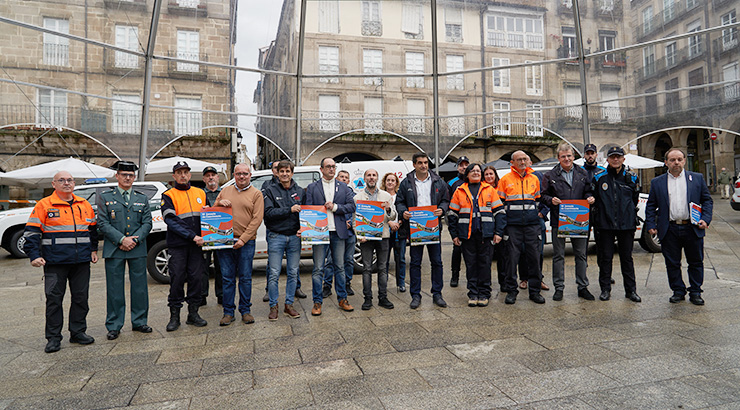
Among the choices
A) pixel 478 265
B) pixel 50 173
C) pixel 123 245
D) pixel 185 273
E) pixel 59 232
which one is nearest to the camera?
pixel 59 232

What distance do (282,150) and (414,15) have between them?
16.2ft

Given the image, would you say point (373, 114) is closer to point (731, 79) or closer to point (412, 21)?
point (412, 21)

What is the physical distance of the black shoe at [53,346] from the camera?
14.1 ft

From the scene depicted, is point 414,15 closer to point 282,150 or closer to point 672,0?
point 282,150

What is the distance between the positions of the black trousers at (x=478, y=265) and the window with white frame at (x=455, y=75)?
739cm

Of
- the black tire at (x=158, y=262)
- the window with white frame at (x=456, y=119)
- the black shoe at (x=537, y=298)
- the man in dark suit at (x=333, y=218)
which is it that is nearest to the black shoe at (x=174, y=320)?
the man in dark suit at (x=333, y=218)

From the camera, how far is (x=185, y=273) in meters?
5.09

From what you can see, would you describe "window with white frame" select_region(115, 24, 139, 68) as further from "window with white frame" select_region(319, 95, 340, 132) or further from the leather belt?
the leather belt

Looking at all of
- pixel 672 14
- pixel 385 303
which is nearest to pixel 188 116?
pixel 385 303

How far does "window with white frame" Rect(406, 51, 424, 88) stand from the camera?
40.0 ft

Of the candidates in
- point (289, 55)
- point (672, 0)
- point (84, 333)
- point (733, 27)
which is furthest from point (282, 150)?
point (733, 27)

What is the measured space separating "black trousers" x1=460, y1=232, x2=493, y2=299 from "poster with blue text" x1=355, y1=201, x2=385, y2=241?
3.71 ft

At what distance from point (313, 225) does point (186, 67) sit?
722 centimetres

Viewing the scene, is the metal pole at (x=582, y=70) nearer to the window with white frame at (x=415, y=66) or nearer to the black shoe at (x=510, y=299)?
the window with white frame at (x=415, y=66)
